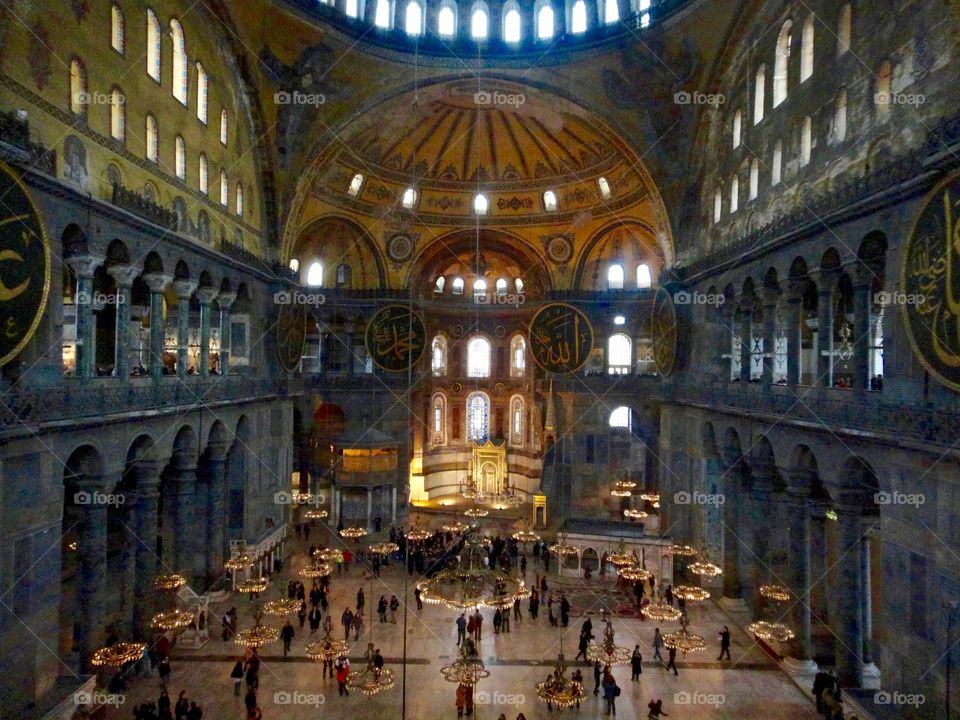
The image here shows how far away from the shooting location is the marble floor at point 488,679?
1220cm

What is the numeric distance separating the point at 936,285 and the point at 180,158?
49.3ft

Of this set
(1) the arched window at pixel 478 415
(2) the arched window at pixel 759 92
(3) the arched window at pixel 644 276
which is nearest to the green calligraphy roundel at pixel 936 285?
(2) the arched window at pixel 759 92

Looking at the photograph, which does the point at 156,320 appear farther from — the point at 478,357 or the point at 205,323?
the point at 478,357

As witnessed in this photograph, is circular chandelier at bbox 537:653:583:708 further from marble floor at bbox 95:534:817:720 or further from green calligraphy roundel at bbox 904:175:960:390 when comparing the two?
green calligraphy roundel at bbox 904:175:960:390

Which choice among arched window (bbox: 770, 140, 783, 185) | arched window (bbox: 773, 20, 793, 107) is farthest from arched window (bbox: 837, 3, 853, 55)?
arched window (bbox: 770, 140, 783, 185)

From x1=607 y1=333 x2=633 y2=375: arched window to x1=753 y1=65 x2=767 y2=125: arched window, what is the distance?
11.8 metres

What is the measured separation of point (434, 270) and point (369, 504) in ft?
33.1

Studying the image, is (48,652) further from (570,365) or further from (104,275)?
(570,365)

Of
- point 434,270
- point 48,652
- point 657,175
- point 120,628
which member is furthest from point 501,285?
point 48,652

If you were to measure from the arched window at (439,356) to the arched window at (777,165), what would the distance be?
18.0 metres

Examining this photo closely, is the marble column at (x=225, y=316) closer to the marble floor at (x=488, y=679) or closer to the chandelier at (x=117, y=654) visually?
the marble floor at (x=488, y=679)

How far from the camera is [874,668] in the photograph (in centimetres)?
1293

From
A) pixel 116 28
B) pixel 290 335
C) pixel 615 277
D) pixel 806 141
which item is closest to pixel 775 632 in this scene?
pixel 806 141

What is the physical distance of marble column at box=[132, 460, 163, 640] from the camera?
13930 millimetres
